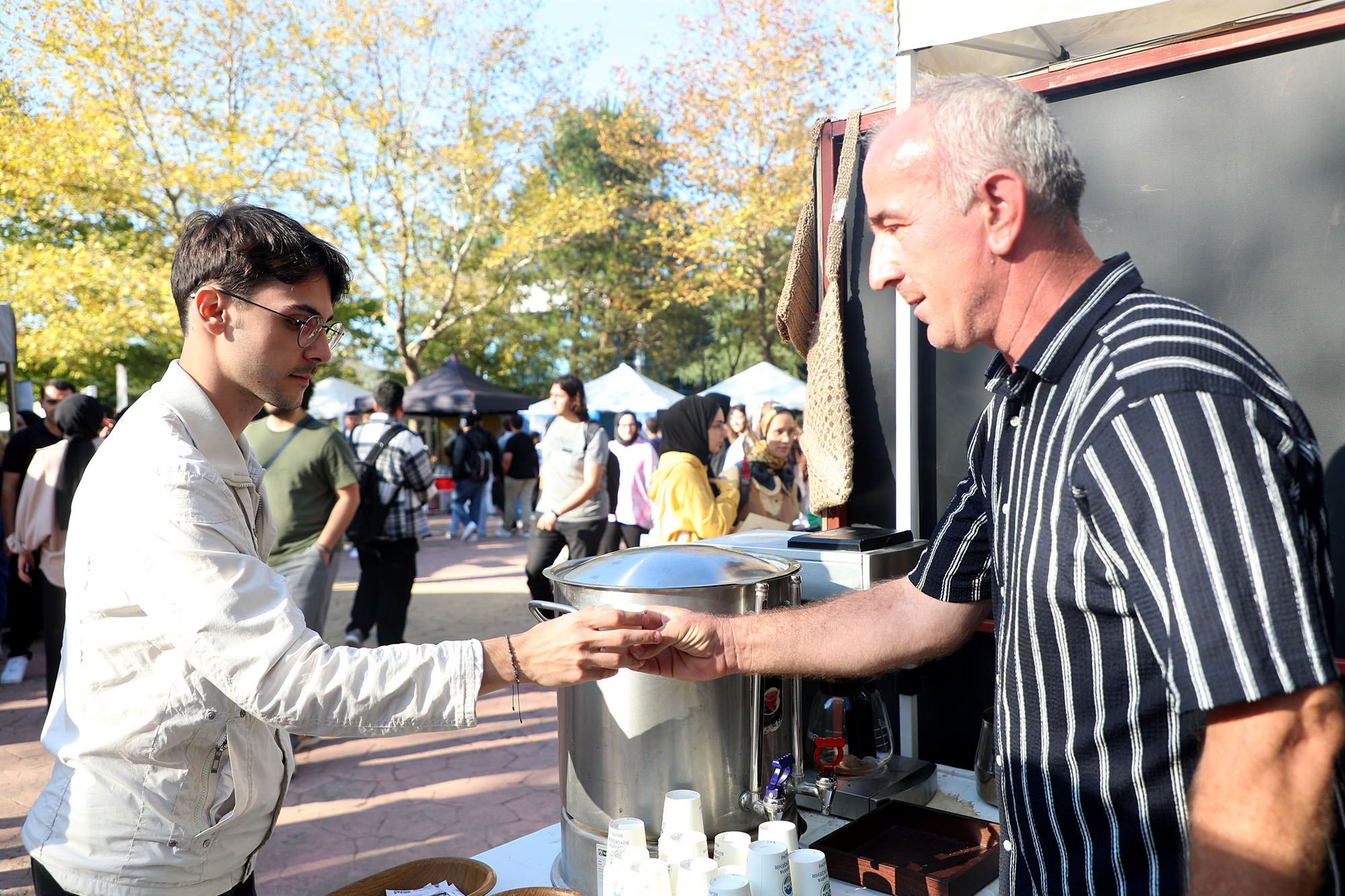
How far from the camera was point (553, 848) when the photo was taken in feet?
6.92

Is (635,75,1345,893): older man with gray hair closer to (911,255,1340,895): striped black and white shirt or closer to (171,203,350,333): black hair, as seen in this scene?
(911,255,1340,895): striped black and white shirt

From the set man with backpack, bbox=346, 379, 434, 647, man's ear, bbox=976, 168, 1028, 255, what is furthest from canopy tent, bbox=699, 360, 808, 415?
man's ear, bbox=976, 168, 1028, 255

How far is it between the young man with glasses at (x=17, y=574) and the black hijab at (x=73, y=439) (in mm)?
486

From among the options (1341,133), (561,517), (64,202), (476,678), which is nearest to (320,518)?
(561,517)

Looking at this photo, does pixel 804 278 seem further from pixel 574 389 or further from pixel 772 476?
pixel 574 389

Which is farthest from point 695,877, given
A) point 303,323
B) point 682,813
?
point 303,323

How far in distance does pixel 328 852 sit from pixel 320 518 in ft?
5.31

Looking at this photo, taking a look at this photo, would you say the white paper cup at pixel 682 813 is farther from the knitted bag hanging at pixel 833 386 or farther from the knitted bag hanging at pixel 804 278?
the knitted bag hanging at pixel 804 278

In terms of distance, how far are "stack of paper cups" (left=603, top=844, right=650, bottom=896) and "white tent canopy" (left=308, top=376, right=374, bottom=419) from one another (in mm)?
20886

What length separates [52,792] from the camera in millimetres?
1610

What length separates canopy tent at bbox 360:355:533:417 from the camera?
55.6 ft

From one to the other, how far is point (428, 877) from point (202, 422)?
3.72 feet

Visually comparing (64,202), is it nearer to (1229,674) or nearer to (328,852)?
(328,852)

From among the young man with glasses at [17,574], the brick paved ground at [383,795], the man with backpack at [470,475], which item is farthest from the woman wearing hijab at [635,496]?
the man with backpack at [470,475]
